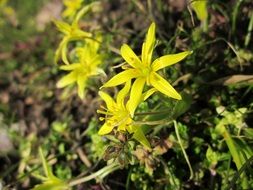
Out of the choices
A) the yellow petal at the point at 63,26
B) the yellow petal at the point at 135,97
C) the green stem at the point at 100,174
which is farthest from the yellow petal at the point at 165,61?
the yellow petal at the point at 63,26

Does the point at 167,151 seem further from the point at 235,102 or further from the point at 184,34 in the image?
the point at 184,34

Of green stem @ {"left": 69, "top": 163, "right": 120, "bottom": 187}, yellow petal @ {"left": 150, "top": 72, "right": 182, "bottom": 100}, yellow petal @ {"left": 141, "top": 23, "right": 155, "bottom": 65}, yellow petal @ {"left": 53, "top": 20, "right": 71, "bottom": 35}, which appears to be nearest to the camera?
yellow petal @ {"left": 150, "top": 72, "right": 182, "bottom": 100}

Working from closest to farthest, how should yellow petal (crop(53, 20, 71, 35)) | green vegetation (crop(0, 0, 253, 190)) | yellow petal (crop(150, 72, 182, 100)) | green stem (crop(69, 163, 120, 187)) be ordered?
yellow petal (crop(150, 72, 182, 100)) < green vegetation (crop(0, 0, 253, 190)) < green stem (crop(69, 163, 120, 187)) < yellow petal (crop(53, 20, 71, 35))

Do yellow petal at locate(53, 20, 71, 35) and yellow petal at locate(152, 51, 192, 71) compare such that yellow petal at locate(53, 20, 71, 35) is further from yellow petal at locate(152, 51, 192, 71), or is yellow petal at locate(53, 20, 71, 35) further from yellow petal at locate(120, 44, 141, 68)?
yellow petal at locate(152, 51, 192, 71)

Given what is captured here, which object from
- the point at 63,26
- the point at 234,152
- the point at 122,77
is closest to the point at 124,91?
the point at 122,77

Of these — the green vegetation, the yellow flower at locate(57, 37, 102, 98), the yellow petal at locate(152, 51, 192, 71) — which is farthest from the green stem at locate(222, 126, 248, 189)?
the yellow flower at locate(57, 37, 102, 98)

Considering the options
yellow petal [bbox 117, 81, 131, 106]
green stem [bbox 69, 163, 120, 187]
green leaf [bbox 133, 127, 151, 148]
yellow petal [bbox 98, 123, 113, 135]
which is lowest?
green stem [bbox 69, 163, 120, 187]

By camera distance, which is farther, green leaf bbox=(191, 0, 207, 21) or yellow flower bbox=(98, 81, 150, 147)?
green leaf bbox=(191, 0, 207, 21)

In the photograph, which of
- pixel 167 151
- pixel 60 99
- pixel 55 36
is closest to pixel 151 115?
pixel 167 151
